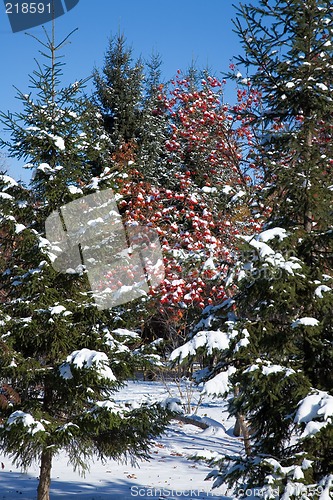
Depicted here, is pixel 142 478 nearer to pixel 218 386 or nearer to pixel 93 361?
pixel 93 361

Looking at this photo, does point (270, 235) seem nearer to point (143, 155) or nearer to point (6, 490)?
point (6, 490)

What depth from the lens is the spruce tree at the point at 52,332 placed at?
6.32 metres

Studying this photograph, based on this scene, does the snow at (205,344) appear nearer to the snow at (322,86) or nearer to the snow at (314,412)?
the snow at (314,412)

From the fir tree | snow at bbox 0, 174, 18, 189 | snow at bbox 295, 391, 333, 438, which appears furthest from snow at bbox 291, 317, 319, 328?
the fir tree

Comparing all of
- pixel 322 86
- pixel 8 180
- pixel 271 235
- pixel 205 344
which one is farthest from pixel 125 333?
pixel 322 86

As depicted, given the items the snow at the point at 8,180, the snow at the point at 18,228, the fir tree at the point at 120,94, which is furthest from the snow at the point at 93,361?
the fir tree at the point at 120,94

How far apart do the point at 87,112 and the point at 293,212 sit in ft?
12.2

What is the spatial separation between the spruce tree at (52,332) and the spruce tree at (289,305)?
5.59ft

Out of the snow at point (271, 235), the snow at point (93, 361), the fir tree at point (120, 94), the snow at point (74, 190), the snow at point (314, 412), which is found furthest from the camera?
the fir tree at point (120, 94)

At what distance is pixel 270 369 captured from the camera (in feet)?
15.2

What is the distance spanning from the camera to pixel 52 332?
6.64 m

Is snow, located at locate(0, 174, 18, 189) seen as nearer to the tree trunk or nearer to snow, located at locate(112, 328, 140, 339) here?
snow, located at locate(112, 328, 140, 339)

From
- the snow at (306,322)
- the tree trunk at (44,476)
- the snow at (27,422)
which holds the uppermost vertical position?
the snow at (306,322)

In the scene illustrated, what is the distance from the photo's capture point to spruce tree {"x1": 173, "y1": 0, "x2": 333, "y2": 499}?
4.66 meters
